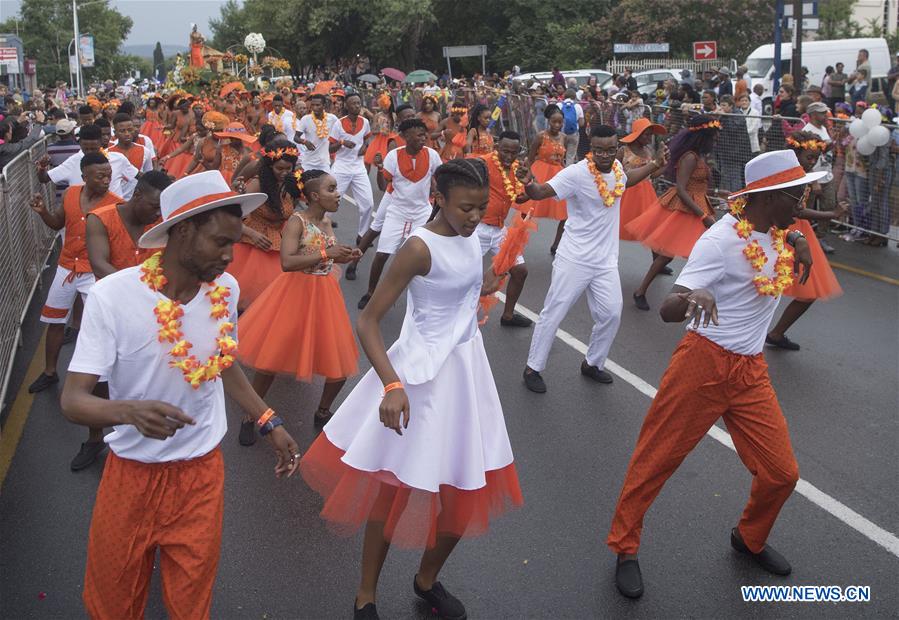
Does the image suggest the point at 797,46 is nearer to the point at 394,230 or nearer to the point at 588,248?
the point at 394,230

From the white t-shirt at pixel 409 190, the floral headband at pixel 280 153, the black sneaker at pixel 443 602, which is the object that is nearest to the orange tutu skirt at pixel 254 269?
the floral headband at pixel 280 153

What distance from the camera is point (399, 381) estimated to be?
3879 mm

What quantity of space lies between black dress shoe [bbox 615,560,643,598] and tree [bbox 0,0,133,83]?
9036 cm

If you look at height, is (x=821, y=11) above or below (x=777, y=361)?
above

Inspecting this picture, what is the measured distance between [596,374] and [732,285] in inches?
130

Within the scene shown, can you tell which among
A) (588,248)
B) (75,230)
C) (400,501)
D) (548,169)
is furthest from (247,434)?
(548,169)

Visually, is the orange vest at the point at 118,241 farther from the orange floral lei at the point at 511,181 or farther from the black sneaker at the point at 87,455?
the orange floral lei at the point at 511,181

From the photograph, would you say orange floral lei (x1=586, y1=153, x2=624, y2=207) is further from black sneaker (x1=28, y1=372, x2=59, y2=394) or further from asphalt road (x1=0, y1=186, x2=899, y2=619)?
black sneaker (x1=28, y1=372, x2=59, y2=394)

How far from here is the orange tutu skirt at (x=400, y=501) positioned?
4.01m

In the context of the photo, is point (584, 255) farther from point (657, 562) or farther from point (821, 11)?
point (821, 11)

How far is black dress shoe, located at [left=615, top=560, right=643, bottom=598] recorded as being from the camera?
14.9ft

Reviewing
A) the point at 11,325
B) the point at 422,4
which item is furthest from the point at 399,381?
the point at 422,4

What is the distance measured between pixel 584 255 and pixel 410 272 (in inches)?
147

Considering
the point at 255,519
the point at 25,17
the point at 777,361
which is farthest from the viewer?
the point at 25,17
